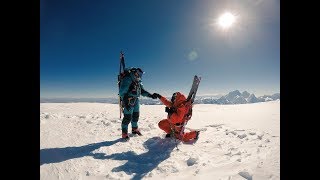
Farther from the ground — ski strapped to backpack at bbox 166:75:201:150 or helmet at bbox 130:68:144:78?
helmet at bbox 130:68:144:78

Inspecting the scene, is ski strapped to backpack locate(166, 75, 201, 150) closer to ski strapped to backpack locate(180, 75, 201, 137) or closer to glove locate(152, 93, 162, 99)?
ski strapped to backpack locate(180, 75, 201, 137)

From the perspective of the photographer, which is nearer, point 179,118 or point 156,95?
point 179,118

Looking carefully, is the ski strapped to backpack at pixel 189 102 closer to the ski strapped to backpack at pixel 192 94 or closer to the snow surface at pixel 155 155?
the ski strapped to backpack at pixel 192 94

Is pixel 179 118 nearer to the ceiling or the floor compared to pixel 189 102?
nearer to the floor

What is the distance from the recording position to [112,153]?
626 centimetres

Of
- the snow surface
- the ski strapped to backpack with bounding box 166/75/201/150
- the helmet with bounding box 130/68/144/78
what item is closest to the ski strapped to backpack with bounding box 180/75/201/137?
the ski strapped to backpack with bounding box 166/75/201/150

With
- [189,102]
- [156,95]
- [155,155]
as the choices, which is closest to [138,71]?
[156,95]

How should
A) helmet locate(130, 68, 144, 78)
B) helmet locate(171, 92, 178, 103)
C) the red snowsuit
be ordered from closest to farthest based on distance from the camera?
1. the red snowsuit
2. helmet locate(171, 92, 178, 103)
3. helmet locate(130, 68, 144, 78)

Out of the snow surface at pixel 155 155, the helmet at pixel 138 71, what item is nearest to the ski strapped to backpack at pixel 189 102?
the snow surface at pixel 155 155

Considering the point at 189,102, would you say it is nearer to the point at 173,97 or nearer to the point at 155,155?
the point at 173,97

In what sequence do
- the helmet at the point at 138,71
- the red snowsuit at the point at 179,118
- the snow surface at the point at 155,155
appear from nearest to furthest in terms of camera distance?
Result: the snow surface at the point at 155,155
the red snowsuit at the point at 179,118
the helmet at the point at 138,71

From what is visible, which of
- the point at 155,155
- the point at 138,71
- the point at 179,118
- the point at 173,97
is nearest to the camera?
the point at 155,155
